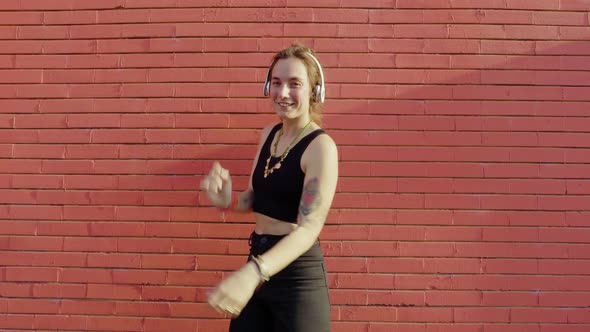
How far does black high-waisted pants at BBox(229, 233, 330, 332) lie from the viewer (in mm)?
2242

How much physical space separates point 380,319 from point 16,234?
2.34 m

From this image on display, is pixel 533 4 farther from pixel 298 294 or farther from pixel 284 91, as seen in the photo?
pixel 298 294

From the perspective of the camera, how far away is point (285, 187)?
2281 mm

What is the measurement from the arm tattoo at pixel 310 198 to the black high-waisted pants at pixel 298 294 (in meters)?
0.26

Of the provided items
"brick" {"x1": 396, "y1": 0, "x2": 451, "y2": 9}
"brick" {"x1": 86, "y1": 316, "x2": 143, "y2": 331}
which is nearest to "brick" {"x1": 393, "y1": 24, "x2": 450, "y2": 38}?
"brick" {"x1": 396, "y1": 0, "x2": 451, "y2": 9}

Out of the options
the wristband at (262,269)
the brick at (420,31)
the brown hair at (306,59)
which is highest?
the brick at (420,31)

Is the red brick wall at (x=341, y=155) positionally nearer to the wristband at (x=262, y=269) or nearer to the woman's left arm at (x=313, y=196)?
the woman's left arm at (x=313, y=196)

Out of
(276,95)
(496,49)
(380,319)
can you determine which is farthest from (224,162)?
(496,49)

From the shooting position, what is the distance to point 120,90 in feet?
11.0

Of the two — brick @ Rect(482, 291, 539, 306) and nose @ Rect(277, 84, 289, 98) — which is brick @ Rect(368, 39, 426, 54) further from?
brick @ Rect(482, 291, 539, 306)

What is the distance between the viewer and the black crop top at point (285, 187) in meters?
2.26

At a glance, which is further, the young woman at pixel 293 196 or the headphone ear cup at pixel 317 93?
the headphone ear cup at pixel 317 93

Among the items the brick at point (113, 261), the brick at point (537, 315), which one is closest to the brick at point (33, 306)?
the brick at point (113, 261)

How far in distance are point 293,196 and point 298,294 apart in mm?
416
